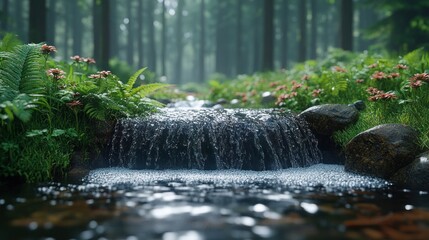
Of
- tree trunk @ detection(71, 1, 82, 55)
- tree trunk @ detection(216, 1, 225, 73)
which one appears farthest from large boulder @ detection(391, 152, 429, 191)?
tree trunk @ detection(71, 1, 82, 55)

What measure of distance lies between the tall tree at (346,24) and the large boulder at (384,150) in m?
10.5

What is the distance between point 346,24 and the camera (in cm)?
1605

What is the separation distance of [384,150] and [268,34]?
1314 cm

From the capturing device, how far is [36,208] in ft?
13.6

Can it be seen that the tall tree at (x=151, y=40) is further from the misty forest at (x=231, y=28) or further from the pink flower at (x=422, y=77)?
the pink flower at (x=422, y=77)

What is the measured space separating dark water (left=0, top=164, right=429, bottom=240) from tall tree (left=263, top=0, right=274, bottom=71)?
13336mm

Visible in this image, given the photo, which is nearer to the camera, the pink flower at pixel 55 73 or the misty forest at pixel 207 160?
the misty forest at pixel 207 160

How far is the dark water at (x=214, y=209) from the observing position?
3.48 meters

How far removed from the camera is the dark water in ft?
11.4

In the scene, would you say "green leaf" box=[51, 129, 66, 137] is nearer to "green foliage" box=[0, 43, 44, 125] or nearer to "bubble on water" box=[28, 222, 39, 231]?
"green foliage" box=[0, 43, 44, 125]

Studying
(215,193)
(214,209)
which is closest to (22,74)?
(215,193)

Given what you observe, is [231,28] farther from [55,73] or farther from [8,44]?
[55,73]

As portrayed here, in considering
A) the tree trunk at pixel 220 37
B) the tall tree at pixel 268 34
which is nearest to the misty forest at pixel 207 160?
the tall tree at pixel 268 34

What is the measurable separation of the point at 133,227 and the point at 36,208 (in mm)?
1234
